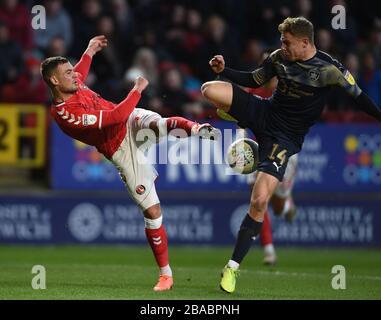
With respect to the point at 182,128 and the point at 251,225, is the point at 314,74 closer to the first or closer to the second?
the point at 182,128

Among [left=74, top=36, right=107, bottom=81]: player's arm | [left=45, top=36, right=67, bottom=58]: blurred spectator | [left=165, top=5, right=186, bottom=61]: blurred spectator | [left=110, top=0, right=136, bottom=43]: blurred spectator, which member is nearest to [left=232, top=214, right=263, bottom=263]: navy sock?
[left=74, top=36, right=107, bottom=81]: player's arm

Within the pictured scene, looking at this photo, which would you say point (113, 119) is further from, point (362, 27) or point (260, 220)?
point (362, 27)

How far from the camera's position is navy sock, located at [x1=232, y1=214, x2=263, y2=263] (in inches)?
349

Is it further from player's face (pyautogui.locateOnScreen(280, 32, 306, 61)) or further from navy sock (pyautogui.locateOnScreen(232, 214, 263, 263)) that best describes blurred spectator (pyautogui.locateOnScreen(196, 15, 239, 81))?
navy sock (pyautogui.locateOnScreen(232, 214, 263, 263))

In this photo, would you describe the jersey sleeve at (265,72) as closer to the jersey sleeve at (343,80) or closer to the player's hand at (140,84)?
the jersey sleeve at (343,80)

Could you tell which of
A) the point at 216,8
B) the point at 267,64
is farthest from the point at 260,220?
the point at 216,8

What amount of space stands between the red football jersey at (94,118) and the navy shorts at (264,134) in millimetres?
994

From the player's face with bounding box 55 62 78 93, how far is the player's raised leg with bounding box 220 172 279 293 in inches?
72.3

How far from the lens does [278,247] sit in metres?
15.1

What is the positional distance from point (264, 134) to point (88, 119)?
160 centimetres

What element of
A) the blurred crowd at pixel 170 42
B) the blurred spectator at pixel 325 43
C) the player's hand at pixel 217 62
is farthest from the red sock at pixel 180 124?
the blurred spectator at pixel 325 43

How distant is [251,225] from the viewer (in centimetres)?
894

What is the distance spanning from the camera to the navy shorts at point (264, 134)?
29.6 ft

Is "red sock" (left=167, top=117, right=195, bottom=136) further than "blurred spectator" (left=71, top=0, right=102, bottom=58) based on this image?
No
